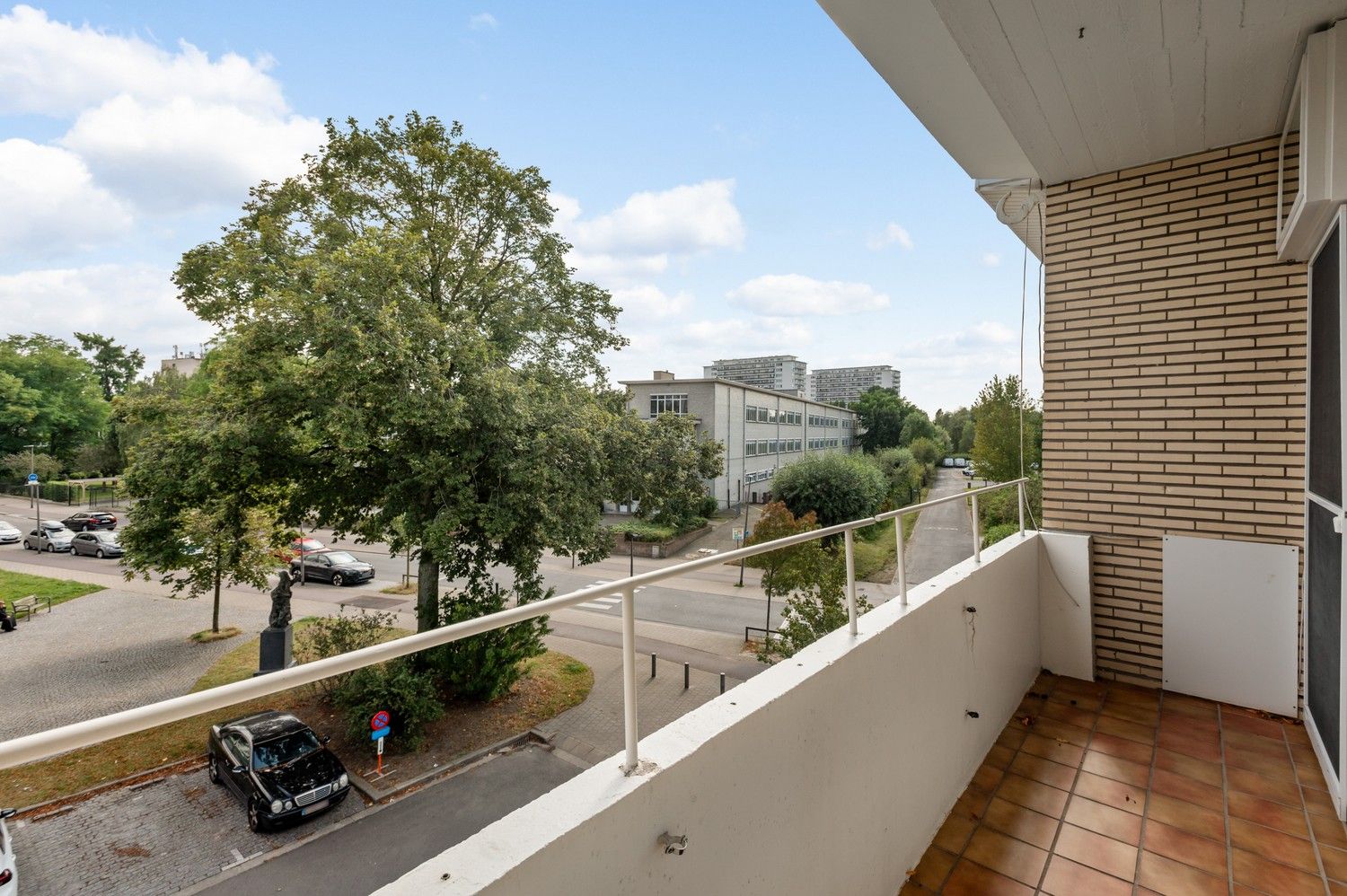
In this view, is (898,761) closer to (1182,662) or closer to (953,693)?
(953,693)

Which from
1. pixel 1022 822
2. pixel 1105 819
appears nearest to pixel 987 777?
pixel 1022 822

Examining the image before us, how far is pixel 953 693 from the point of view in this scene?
2.61 metres

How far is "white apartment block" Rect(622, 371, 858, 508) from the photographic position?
106 ft

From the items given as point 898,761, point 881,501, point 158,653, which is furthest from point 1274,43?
point 881,501

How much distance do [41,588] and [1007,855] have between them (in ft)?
95.9

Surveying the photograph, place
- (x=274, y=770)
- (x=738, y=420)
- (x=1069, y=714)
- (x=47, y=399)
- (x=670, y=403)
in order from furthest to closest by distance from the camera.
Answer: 1. (x=738, y=420)
2. (x=670, y=403)
3. (x=47, y=399)
4. (x=274, y=770)
5. (x=1069, y=714)

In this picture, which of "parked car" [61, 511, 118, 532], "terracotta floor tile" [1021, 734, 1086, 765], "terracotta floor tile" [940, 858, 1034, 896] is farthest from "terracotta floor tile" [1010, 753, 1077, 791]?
"parked car" [61, 511, 118, 532]

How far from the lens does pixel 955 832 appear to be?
7.96ft

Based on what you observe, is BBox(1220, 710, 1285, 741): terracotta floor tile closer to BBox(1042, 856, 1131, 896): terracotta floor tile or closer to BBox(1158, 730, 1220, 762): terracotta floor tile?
BBox(1158, 730, 1220, 762): terracotta floor tile

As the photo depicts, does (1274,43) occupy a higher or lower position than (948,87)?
lower

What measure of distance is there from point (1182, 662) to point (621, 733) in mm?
3936

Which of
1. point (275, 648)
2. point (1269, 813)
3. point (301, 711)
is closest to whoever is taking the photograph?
point (1269, 813)

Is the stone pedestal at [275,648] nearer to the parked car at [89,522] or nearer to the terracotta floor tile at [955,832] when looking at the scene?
the terracotta floor tile at [955,832]

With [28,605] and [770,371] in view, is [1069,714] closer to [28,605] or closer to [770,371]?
[28,605]
